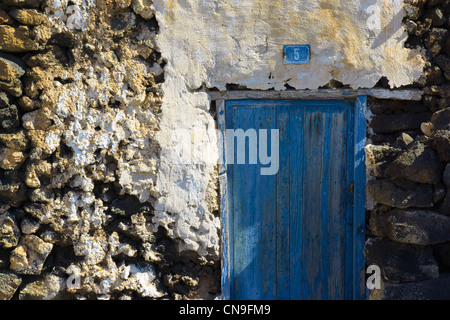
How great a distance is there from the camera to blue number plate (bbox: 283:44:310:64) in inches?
132

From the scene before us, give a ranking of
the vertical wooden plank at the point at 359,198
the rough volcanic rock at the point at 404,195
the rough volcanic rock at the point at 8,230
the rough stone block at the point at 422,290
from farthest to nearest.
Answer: the vertical wooden plank at the point at 359,198
the rough volcanic rock at the point at 8,230
the rough volcanic rock at the point at 404,195
the rough stone block at the point at 422,290

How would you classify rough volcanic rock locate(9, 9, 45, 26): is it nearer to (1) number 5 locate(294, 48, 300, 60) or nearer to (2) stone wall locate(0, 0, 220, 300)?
(2) stone wall locate(0, 0, 220, 300)

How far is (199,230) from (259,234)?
0.44m

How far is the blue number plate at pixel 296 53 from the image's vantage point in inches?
132

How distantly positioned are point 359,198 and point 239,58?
1.28m

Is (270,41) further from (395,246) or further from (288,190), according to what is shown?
(395,246)

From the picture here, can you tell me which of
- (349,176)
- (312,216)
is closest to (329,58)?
(349,176)

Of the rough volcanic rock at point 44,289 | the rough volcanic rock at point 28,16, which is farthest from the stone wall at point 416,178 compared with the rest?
the rough volcanic rock at point 28,16

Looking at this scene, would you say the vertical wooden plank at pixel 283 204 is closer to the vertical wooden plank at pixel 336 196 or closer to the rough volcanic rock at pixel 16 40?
the vertical wooden plank at pixel 336 196

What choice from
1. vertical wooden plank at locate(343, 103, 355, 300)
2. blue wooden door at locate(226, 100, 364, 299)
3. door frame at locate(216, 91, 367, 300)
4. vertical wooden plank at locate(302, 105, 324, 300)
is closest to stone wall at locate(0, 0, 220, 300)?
door frame at locate(216, 91, 367, 300)

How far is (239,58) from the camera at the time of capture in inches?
134

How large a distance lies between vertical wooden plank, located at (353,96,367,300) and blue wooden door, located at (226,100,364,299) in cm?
2

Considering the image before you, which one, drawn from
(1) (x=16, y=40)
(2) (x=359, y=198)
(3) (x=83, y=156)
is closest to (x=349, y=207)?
(2) (x=359, y=198)

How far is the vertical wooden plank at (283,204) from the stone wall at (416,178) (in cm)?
56
